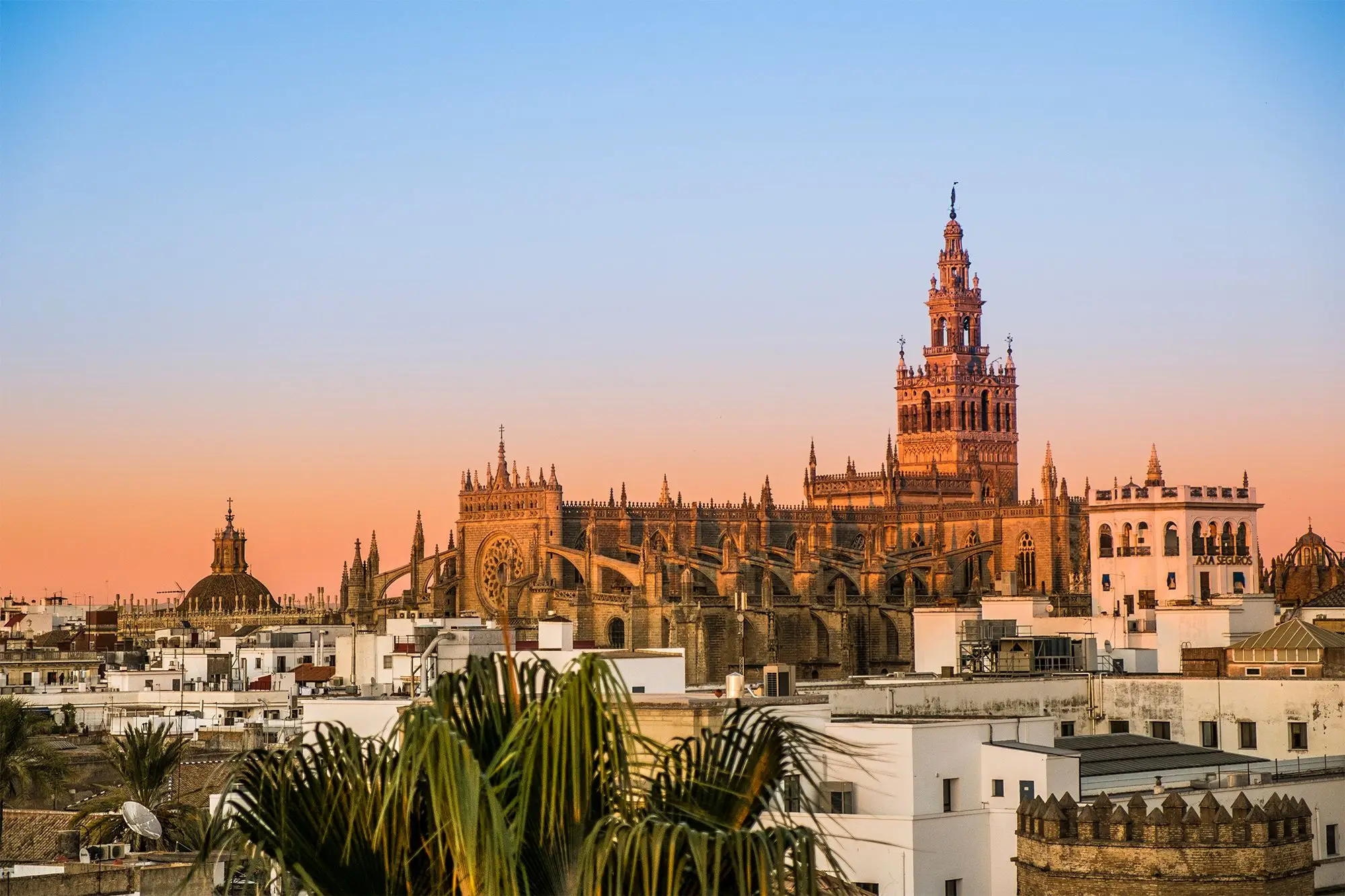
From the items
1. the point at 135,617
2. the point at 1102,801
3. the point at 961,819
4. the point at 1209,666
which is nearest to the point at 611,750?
the point at 1102,801

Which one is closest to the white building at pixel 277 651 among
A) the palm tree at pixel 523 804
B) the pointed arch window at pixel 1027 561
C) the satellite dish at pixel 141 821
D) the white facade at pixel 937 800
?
the pointed arch window at pixel 1027 561

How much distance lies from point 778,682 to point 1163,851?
13.5 m

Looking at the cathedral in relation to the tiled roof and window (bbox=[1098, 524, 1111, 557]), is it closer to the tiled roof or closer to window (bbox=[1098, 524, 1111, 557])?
window (bbox=[1098, 524, 1111, 557])

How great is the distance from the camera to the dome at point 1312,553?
295 feet

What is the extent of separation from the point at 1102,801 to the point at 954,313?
101m

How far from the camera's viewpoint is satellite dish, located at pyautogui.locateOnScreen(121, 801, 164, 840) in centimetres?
3299

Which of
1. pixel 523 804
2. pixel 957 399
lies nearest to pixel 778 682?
pixel 523 804

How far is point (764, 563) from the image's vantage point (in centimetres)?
10256

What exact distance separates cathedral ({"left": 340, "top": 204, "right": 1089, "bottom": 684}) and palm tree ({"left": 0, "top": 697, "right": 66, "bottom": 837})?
138 feet

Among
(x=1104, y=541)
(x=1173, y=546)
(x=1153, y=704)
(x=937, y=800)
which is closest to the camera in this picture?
(x=937, y=800)

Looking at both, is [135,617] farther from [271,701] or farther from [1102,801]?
[1102,801]

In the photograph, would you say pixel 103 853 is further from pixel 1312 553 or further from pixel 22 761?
pixel 1312 553

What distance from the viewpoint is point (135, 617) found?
12094 centimetres

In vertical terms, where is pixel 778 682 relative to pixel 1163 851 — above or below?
above
